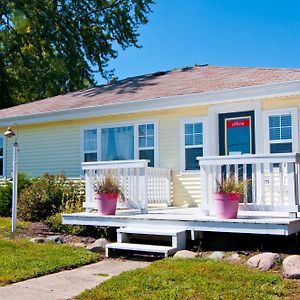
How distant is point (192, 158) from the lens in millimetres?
11641

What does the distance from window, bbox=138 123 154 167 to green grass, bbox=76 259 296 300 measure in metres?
5.72

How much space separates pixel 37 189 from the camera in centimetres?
1238

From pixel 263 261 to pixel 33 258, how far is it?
3.59 metres

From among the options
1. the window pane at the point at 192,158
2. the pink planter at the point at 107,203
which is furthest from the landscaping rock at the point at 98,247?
the window pane at the point at 192,158

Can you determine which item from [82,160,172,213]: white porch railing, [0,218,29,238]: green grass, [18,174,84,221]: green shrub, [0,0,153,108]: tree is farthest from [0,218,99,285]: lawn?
[0,0,153,108]: tree

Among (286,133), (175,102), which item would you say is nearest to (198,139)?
(175,102)

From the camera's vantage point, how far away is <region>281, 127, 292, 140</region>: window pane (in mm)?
10238

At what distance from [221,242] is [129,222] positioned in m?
1.80

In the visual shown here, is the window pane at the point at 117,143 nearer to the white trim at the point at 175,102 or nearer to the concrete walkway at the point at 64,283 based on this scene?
the white trim at the point at 175,102

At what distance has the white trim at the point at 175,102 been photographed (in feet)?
31.8

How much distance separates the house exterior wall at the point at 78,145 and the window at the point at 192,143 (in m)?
0.18

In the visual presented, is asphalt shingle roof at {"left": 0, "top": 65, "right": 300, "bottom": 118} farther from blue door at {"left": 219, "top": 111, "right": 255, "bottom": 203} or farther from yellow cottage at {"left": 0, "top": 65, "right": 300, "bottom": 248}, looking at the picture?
blue door at {"left": 219, "top": 111, "right": 255, "bottom": 203}

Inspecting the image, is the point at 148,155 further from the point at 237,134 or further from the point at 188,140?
the point at 237,134

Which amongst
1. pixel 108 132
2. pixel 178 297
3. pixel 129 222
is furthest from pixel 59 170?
pixel 178 297
